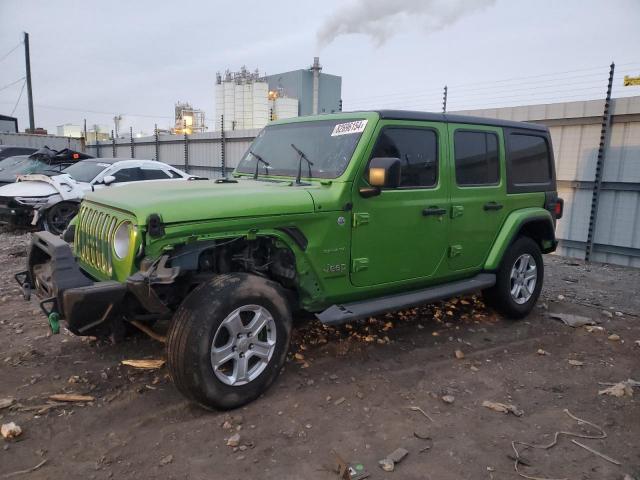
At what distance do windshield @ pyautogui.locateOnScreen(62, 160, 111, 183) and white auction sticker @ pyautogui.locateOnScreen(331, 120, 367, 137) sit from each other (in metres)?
7.29

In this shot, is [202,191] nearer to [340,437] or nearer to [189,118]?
[340,437]

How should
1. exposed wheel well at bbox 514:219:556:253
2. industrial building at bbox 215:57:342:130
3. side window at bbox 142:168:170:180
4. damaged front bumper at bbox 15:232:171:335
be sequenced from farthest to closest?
industrial building at bbox 215:57:342:130, side window at bbox 142:168:170:180, exposed wheel well at bbox 514:219:556:253, damaged front bumper at bbox 15:232:171:335

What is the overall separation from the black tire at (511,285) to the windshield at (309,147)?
89.9 inches

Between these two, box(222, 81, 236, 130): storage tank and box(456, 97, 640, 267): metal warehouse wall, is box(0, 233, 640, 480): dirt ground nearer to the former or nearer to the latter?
box(456, 97, 640, 267): metal warehouse wall

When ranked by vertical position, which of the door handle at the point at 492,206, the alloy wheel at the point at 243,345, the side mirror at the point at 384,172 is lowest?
the alloy wheel at the point at 243,345

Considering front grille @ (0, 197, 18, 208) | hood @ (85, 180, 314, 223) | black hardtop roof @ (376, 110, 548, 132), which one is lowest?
front grille @ (0, 197, 18, 208)

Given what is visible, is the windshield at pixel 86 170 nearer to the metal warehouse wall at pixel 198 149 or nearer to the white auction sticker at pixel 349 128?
the metal warehouse wall at pixel 198 149

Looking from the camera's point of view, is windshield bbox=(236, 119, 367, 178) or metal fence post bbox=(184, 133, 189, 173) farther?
metal fence post bbox=(184, 133, 189, 173)

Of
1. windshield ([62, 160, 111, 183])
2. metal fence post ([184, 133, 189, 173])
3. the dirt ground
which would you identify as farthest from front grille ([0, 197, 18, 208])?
metal fence post ([184, 133, 189, 173])

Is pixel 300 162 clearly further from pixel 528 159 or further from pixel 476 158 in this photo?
pixel 528 159

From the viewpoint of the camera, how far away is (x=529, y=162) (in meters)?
5.39

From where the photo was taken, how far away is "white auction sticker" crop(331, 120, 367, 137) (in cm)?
399

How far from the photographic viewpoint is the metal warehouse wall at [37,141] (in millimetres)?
21688

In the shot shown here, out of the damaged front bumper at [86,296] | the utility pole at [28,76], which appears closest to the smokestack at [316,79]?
the utility pole at [28,76]
